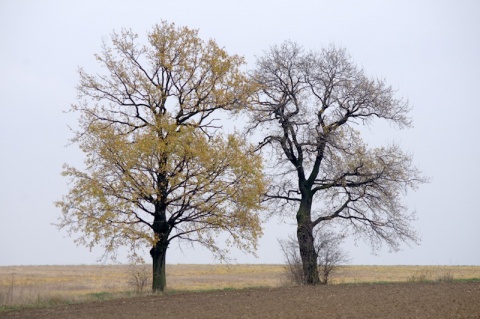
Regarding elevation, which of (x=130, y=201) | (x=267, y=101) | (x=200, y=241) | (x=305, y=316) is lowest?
(x=305, y=316)

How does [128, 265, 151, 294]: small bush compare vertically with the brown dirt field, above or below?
above

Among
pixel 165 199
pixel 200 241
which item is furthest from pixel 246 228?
pixel 165 199

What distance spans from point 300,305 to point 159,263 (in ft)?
29.9

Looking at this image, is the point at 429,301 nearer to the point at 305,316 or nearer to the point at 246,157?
the point at 305,316

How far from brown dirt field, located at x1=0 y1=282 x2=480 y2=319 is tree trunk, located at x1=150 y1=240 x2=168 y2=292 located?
1.93 meters

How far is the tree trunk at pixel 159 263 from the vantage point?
28406mm

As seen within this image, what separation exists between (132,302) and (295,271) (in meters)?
10.1

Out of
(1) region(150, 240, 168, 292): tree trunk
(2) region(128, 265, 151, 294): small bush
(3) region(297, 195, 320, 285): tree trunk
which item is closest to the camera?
(1) region(150, 240, 168, 292): tree trunk

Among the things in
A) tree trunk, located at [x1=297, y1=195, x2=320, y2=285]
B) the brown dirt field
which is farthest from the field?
tree trunk, located at [x1=297, y1=195, x2=320, y2=285]

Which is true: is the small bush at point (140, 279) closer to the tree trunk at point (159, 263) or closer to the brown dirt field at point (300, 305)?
the tree trunk at point (159, 263)

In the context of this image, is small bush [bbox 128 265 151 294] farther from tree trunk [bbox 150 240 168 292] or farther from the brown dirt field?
the brown dirt field

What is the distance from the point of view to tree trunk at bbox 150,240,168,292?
28.4 metres

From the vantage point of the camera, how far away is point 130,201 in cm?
2670

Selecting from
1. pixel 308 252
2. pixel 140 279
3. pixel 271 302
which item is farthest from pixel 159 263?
pixel 308 252
